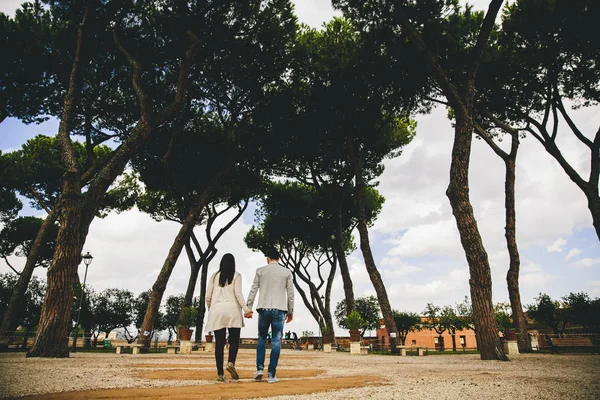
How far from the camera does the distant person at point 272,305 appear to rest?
4.68m

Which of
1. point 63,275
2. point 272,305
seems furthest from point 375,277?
point 272,305

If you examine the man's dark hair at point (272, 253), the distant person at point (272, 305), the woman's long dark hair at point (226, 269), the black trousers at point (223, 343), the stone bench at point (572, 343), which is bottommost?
the stone bench at point (572, 343)

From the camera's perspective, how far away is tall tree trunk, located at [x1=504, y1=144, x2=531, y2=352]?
46.4 ft

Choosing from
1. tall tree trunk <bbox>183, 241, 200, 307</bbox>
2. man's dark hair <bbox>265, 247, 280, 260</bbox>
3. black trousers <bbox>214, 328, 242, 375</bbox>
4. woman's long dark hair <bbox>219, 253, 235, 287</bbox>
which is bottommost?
black trousers <bbox>214, 328, 242, 375</bbox>

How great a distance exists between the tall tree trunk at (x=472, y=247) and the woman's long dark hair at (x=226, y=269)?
6.63 metres

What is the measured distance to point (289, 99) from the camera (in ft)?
62.1

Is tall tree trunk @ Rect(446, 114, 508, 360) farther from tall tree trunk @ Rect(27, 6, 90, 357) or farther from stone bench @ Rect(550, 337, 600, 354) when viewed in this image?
tall tree trunk @ Rect(27, 6, 90, 357)

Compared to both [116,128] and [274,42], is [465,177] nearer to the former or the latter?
[274,42]

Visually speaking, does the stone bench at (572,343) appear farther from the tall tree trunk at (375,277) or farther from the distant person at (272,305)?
the distant person at (272,305)

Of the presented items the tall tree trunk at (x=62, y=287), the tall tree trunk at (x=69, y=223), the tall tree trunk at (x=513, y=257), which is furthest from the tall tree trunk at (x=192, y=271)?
the tall tree trunk at (x=513, y=257)

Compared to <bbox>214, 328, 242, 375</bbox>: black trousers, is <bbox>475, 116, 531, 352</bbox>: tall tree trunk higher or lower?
higher

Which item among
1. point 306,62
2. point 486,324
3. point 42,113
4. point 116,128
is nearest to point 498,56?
point 306,62

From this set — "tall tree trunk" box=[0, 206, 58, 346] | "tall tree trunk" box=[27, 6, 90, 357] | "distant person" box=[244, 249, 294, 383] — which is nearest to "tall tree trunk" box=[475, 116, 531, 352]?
"distant person" box=[244, 249, 294, 383]

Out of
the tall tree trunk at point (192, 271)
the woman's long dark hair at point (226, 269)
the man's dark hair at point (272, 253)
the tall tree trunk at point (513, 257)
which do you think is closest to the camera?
the woman's long dark hair at point (226, 269)
